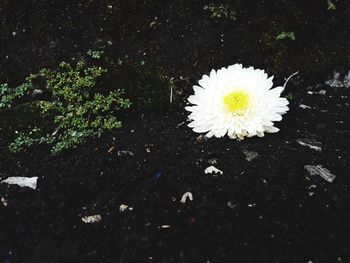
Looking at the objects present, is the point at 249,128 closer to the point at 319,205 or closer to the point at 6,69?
the point at 319,205

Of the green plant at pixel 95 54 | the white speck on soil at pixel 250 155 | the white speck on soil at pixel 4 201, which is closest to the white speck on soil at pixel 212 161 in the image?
the white speck on soil at pixel 250 155

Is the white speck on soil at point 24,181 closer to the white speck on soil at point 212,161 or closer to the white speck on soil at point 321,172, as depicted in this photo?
the white speck on soil at point 212,161

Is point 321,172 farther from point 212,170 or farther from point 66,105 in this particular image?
point 66,105

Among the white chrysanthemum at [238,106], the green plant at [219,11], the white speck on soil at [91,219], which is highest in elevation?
the green plant at [219,11]

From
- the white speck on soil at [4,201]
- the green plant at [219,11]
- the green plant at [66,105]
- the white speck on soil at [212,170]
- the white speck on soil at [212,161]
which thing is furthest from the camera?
the green plant at [219,11]

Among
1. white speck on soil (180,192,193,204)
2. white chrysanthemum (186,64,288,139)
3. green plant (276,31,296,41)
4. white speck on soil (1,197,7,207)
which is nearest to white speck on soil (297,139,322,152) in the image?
white chrysanthemum (186,64,288,139)

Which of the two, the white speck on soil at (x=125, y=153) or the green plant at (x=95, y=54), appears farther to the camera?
the green plant at (x=95, y=54)
